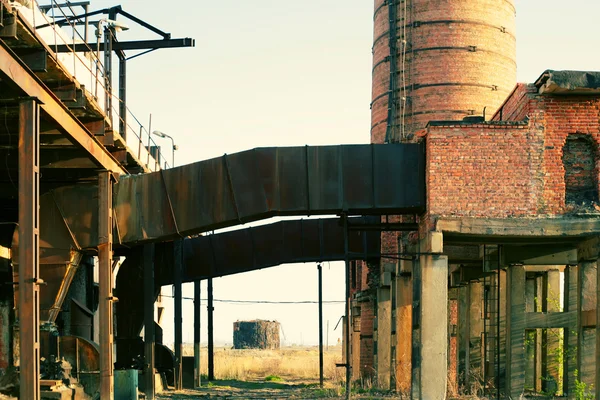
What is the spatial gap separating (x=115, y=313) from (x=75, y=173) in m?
7.26

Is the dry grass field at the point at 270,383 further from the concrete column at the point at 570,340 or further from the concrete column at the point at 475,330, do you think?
the concrete column at the point at 570,340

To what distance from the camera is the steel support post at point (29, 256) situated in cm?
1430

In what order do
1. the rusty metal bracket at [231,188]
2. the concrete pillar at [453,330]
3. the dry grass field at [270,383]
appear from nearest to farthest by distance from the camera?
the rusty metal bracket at [231,188] → the dry grass field at [270,383] → the concrete pillar at [453,330]

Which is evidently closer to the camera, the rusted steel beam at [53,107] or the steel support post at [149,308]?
the rusted steel beam at [53,107]

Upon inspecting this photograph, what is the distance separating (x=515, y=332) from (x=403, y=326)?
165 inches

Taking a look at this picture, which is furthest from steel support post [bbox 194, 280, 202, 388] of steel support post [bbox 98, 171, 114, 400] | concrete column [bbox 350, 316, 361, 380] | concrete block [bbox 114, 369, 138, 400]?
steel support post [bbox 98, 171, 114, 400]

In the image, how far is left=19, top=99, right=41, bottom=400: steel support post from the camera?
1430cm

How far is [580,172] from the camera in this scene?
1905cm

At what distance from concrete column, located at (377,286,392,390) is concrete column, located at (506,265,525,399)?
604 centimetres

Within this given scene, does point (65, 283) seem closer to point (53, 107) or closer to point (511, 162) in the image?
point (53, 107)

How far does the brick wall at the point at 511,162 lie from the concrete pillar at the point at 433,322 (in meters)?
0.94

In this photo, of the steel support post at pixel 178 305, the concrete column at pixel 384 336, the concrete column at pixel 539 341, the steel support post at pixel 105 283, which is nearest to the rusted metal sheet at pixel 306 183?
the steel support post at pixel 105 283

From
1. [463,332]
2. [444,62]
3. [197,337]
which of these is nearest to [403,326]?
[463,332]

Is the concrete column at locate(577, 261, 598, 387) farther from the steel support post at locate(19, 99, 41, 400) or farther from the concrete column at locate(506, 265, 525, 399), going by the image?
the steel support post at locate(19, 99, 41, 400)
